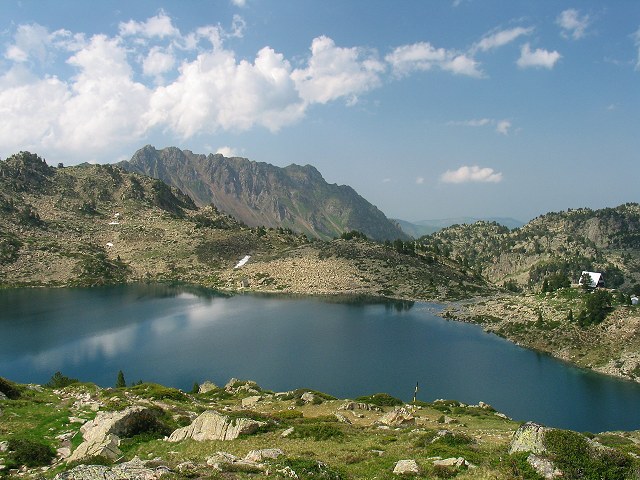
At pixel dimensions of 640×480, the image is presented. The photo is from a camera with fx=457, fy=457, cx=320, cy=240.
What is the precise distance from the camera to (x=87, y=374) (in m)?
66.4

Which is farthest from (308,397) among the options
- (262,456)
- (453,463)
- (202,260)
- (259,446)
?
(202,260)

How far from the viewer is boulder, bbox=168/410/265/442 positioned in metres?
23.5

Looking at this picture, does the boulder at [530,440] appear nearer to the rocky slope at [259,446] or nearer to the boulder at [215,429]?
the rocky slope at [259,446]

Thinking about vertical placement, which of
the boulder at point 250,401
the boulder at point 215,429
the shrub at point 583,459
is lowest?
the boulder at point 250,401

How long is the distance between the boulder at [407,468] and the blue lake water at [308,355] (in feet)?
147

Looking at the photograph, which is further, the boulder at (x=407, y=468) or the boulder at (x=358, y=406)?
the boulder at (x=358, y=406)

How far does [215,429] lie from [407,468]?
11.8 meters

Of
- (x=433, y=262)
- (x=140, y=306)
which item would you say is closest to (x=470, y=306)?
(x=433, y=262)

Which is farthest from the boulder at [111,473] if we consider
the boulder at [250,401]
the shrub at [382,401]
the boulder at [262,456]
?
the shrub at [382,401]

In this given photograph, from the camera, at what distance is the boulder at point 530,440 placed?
15422mm

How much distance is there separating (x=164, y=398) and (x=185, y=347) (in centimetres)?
4470

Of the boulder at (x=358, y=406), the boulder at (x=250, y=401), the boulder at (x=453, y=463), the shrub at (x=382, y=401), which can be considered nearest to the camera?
the boulder at (x=453, y=463)

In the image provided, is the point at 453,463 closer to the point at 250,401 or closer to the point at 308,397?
the point at 308,397

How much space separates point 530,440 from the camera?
1580 centimetres
